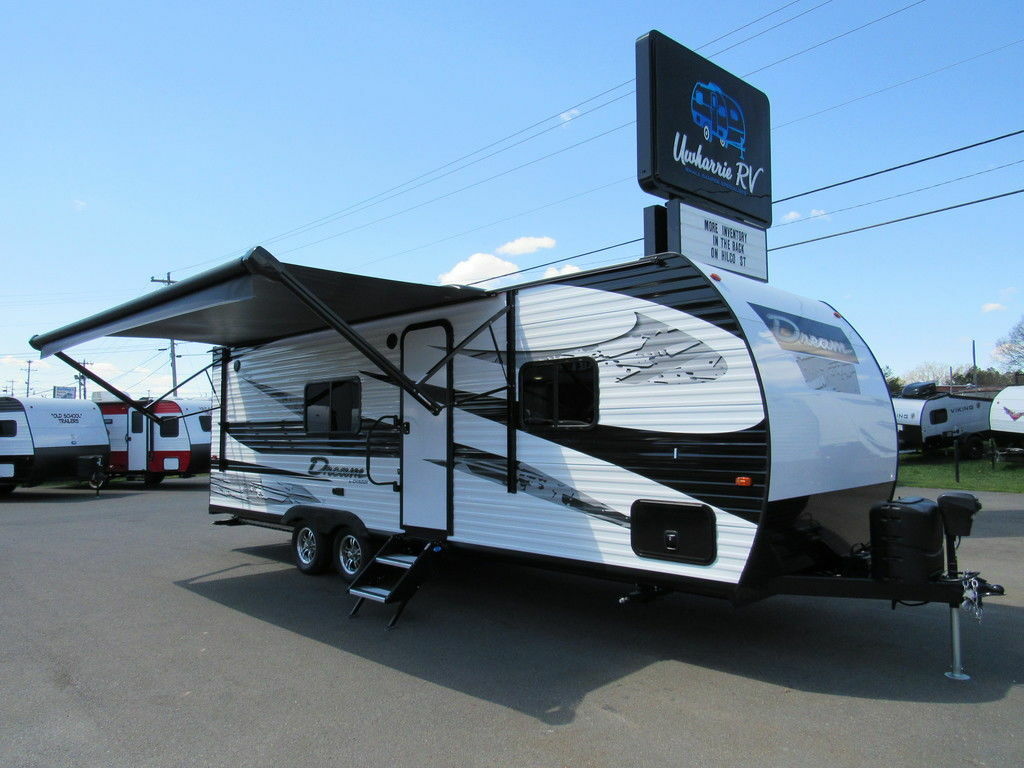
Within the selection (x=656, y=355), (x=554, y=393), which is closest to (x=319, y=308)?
(x=554, y=393)

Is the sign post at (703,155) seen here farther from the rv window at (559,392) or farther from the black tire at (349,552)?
the black tire at (349,552)

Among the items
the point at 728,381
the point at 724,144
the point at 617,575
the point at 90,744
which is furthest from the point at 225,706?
the point at 724,144

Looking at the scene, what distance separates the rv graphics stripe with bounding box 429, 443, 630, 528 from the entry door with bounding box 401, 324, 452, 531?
→ 0.42 ft

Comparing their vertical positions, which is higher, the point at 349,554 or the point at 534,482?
the point at 534,482

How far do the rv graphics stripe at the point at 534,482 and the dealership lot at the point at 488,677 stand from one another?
1027 mm

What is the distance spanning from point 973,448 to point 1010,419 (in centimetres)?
545

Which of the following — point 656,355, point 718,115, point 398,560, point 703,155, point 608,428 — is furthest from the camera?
point 718,115

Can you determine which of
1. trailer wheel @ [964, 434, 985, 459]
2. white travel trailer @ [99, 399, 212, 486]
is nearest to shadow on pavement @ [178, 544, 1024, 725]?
white travel trailer @ [99, 399, 212, 486]

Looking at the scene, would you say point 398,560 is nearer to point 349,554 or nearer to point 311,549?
point 349,554

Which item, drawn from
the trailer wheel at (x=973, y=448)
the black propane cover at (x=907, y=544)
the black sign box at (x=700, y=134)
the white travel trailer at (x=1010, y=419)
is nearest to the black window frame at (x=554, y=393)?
the black propane cover at (x=907, y=544)

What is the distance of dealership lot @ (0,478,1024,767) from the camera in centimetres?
398

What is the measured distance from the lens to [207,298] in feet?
19.5

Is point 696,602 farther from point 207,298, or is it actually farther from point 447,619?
point 207,298

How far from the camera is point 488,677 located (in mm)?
5039
